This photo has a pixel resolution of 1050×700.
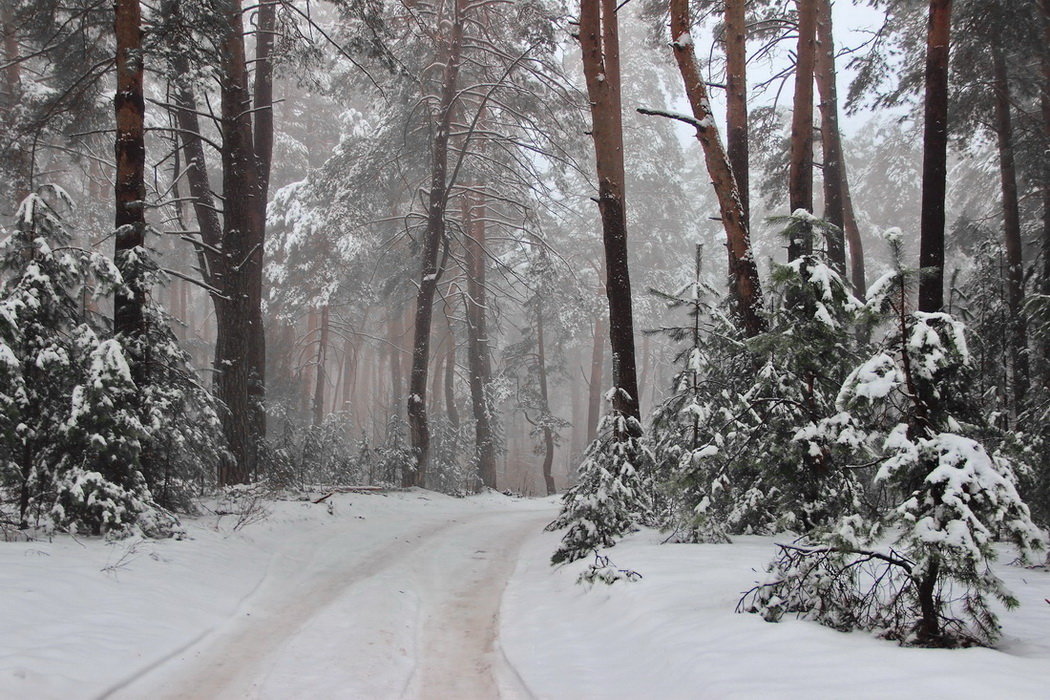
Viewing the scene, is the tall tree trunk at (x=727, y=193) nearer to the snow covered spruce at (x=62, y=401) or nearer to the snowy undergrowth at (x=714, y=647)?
the snowy undergrowth at (x=714, y=647)

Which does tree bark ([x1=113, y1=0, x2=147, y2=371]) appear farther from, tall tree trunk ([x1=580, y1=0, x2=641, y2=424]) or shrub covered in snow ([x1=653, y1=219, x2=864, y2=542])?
shrub covered in snow ([x1=653, y1=219, x2=864, y2=542])

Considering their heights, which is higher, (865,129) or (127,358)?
(865,129)

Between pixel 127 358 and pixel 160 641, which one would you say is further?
pixel 127 358

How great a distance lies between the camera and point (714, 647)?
3.88 m

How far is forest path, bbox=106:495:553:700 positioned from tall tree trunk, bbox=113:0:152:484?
2.74m

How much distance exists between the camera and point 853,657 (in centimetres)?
332

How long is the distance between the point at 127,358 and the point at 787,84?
46.6 ft

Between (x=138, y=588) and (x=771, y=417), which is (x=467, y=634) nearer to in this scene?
(x=138, y=588)

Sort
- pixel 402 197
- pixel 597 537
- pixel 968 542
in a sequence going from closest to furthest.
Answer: pixel 968 542 → pixel 597 537 → pixel 402 197

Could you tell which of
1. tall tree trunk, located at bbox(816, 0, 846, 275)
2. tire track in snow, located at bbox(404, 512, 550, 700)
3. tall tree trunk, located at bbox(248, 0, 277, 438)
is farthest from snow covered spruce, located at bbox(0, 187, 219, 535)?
tall tree trunk, located at bbox(816, 0, 846, 275)

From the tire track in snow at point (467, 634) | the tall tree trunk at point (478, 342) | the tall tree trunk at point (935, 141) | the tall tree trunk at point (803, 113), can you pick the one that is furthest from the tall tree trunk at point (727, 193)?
the tall tree trunk at point (478, 342)

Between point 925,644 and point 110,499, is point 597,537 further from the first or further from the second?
point 110,499

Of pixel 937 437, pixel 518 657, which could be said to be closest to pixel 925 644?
pixel 937 437

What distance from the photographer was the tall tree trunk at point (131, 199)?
7645 mm
